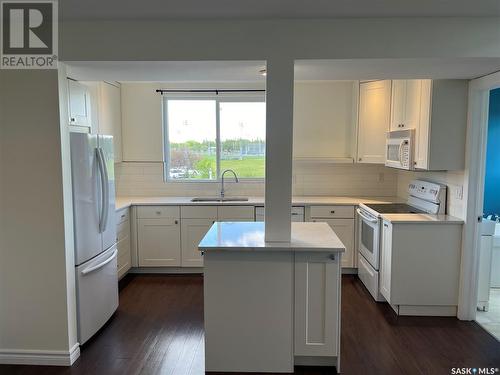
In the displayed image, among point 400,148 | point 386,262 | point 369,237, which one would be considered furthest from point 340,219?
point 400,148

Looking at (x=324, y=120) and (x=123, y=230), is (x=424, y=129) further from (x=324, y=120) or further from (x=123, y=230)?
(x=123, y=230)

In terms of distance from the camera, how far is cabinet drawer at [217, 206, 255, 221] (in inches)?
174

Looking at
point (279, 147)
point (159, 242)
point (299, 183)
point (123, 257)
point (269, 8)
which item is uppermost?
point (269, 8)

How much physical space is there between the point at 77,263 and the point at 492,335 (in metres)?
3.38

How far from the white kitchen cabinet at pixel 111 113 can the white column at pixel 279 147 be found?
94.3 inches

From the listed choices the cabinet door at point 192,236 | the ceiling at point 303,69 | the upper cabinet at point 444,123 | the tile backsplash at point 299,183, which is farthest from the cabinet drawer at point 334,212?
the ceiling at point 303,69

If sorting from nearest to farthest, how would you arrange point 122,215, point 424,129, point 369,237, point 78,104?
point 78,104
point 424,129
point 369,237
point 122,215

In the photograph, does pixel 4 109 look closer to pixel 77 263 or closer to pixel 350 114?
pixel 77 263

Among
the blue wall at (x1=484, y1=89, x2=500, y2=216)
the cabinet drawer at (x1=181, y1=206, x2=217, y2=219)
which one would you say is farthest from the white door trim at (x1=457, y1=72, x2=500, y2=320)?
the cabinet drawer at (x1=181, y1=206, x2=217, y2=219)

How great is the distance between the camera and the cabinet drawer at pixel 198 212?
14.5 ft

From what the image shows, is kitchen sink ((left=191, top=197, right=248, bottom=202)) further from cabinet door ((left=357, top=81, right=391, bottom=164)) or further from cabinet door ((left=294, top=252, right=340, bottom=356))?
cabinet door ((left=294, top=252, right=340, bottom=356))

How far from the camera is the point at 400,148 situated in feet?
12.7

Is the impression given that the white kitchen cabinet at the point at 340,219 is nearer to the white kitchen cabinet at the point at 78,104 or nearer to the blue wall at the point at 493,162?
the blue wall at the point at 493,162

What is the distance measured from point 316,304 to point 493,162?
3.14 metres
